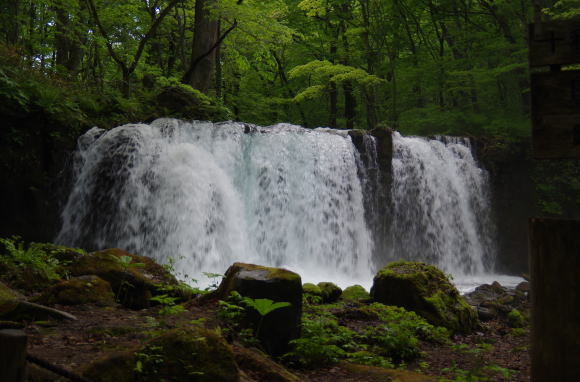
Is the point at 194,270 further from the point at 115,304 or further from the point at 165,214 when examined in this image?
the point at 115,304

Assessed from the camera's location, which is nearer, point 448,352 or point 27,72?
point 448,352

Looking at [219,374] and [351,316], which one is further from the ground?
[219,374]

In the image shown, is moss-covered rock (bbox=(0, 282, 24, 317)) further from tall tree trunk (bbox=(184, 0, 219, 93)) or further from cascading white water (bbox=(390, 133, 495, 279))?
cascading white water (bbox=(390, 133, 495, 279))

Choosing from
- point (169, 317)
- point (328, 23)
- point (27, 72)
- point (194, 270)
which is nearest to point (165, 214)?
point (194, 270)

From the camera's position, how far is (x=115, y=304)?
488cm

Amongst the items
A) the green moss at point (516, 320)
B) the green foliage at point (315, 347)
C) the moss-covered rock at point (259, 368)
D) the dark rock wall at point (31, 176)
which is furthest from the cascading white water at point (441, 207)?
the moss-covered rock at point (259, 368)

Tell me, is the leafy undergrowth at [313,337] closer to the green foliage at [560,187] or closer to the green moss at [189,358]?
the green moss at [189,358]

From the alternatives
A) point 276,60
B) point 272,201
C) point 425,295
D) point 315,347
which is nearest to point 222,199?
point 272,201

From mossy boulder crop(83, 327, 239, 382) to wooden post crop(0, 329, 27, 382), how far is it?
111cm

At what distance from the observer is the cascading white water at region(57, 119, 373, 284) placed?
414 inches

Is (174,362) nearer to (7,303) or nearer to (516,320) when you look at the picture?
(7,303)

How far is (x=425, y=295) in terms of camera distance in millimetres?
6723

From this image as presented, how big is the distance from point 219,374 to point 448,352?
3.65 m

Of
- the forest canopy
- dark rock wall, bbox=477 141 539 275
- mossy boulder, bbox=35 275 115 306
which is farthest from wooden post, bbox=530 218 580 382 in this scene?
dark rock wall, bbox=477 141 539 275
